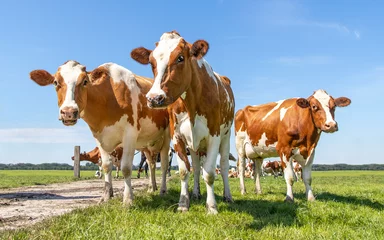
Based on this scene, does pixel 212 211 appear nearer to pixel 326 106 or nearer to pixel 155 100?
pixel 155 100

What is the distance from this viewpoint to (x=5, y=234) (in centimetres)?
422

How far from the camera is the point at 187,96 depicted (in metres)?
6.24

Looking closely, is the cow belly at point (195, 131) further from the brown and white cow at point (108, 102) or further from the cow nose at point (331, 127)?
the cow nose at point (331, 127)

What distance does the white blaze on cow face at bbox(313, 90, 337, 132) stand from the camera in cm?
845

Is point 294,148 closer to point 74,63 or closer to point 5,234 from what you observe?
point 74,63

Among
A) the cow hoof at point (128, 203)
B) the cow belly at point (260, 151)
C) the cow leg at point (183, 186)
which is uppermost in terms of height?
the cow belly at point (260, 151)

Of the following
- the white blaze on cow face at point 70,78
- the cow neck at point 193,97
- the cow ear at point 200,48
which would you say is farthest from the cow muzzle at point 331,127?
the white blaze on cow face at point 70,78

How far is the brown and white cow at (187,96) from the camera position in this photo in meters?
5.65

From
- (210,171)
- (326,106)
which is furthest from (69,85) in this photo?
(326,106)

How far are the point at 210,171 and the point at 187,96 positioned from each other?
1.33 m

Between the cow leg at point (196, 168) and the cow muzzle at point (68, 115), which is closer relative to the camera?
the cow muzzle at point (68, 115)

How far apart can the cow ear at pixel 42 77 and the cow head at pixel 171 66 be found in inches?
91.6

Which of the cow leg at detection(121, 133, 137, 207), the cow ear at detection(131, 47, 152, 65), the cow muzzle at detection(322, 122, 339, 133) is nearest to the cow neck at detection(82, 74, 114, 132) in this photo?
the cow leg at detection(121, 133, 137, 207)

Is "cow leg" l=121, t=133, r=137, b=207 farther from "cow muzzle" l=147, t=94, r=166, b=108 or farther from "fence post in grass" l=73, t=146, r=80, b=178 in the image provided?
"fence post in grass" l=73, t=146, r=80, b=178
